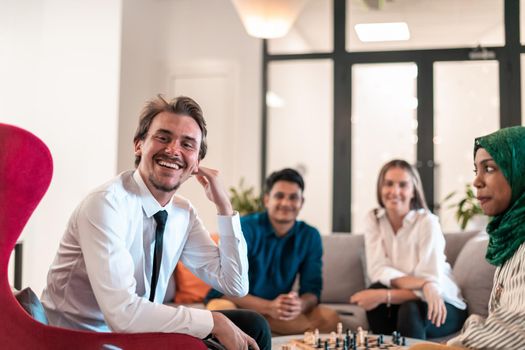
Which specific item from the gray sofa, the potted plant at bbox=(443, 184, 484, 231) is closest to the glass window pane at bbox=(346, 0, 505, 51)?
the potted plant at bbox=(443, 184, 484, 231)

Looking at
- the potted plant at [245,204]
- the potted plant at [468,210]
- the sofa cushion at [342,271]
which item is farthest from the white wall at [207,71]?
the sofa cushion at [342,271]

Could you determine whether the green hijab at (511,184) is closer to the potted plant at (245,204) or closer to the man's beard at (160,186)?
the man's beard at (160,186)

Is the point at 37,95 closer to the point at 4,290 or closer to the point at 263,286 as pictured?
the point at 263,286

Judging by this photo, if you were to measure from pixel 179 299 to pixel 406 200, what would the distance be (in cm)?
143

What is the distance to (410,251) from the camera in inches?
138

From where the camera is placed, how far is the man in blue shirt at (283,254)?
3.25m

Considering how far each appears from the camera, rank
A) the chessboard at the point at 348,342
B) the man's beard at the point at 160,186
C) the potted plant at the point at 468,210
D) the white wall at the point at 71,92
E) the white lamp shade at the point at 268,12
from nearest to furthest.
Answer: the man's beard at the point at 160,186
the chessboard at the point at 348,342
the white lamp shade at the point at 268,12
the potted plant at the point at 468,210
the white wall at the point at 71,92

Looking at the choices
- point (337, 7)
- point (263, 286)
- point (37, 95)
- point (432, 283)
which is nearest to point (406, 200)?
point (432, 283)

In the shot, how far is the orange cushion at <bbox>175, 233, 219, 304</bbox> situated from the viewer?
3.83 meters

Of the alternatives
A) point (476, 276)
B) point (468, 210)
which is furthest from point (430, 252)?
point (468, 210)

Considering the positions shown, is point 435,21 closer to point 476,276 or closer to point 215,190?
point 476,276

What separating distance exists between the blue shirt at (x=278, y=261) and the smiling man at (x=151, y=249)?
3.54 ft

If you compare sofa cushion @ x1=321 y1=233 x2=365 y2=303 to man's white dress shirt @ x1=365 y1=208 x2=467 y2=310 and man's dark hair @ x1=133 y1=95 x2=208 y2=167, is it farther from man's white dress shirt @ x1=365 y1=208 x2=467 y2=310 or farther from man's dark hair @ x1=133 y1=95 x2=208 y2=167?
man's dark hair @ x1=133 y1=95 x2=208 y2=167

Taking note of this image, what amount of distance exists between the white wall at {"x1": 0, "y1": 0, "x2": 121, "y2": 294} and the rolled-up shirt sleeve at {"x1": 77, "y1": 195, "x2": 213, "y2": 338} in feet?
13.5
